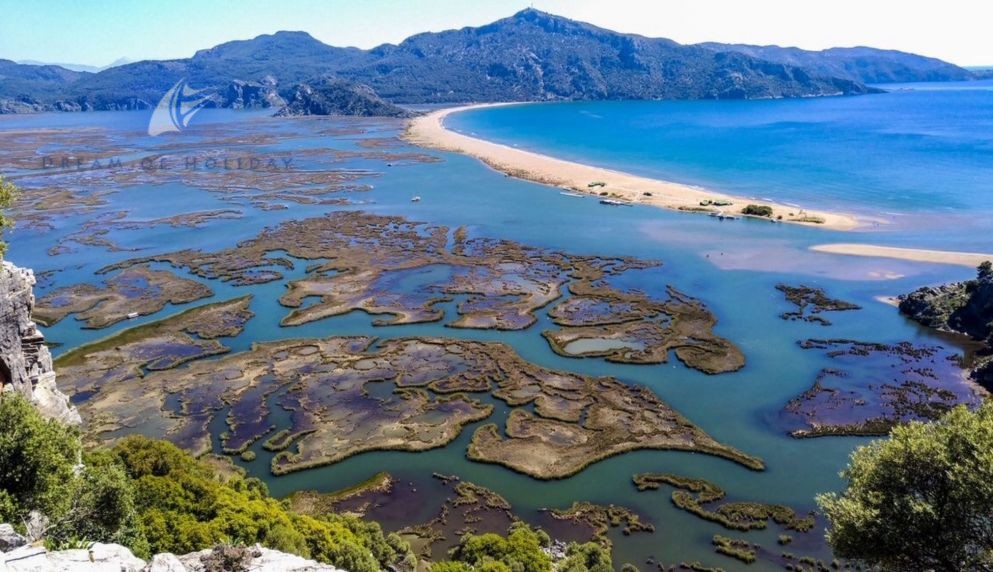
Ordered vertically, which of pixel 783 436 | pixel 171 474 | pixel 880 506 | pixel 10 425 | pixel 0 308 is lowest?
pixel 783 436

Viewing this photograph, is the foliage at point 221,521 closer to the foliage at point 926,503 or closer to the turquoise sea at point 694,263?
the turquoise sea at point 694,263

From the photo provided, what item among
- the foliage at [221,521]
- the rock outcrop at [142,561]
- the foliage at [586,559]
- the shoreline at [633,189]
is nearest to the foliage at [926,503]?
the foliage at [586,559]

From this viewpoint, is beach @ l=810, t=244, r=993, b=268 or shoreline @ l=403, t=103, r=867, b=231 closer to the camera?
beach @ l=810, t=244, r=993, b=268

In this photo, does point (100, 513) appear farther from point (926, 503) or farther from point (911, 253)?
point (911, 253)

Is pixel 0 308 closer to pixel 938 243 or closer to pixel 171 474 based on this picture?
pixel 171 474

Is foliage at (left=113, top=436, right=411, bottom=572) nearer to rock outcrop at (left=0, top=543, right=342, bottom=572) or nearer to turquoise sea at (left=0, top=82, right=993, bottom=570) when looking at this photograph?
rock outcrop at (left=0, top=543, right=342, bottom=572)

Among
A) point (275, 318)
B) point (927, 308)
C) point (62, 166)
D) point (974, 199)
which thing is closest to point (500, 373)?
point (275, 318)

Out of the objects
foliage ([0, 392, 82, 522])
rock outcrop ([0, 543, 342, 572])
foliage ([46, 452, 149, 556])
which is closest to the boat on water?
rock outcrop ([0, 543, 342, 572])
